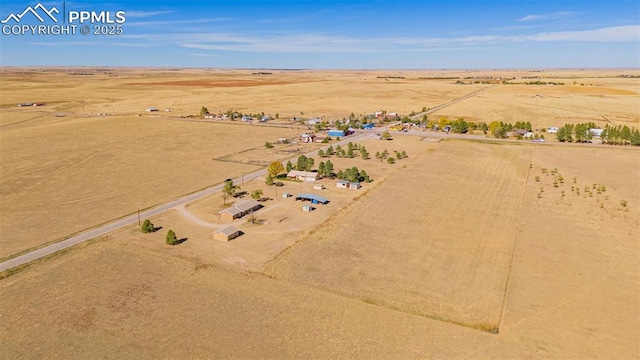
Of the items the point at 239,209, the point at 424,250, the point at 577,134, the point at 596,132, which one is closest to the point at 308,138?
the point at 239,209

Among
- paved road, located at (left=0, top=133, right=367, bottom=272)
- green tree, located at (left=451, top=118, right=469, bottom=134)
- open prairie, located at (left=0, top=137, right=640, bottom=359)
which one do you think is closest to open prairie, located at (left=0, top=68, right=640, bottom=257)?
paved road, located at (left=0, top=133, right=367, bottom=272)

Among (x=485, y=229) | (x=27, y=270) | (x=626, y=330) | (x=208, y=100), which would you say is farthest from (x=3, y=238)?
(x=208, y=100)

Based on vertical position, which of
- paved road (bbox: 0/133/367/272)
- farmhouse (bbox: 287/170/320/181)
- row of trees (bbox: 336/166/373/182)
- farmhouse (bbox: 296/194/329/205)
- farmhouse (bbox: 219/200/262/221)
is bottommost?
paved road (bbox: 0/133/367/272)

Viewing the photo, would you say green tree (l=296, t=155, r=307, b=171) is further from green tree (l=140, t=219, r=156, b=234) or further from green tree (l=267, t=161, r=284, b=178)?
green tree (l=140, t=219, r=156, b=234)

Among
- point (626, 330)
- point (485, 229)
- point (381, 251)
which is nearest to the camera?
point (626, 330)

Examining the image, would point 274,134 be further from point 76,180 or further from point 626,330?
point 626,330

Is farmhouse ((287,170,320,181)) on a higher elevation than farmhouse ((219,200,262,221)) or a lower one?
higher

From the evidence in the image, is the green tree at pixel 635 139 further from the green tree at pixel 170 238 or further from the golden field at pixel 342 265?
the green tree at pixel 170 238
